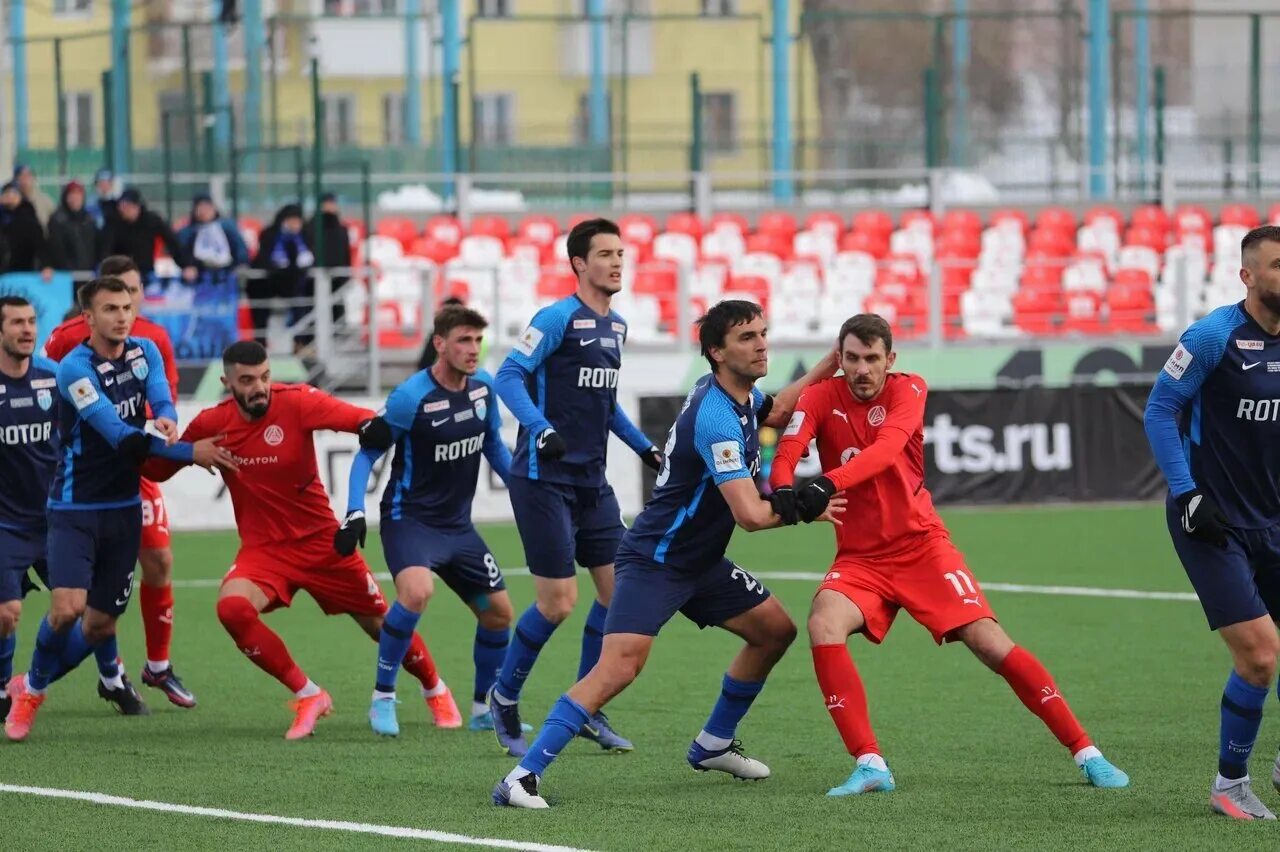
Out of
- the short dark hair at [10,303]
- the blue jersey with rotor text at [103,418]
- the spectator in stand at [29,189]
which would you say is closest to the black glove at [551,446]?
the blue jersey with rotor text at [103,418]

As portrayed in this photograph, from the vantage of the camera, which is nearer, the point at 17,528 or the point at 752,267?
the point at 17,528

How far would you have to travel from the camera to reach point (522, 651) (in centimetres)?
899

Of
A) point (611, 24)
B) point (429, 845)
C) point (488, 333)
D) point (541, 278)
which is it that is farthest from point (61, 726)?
point (611, 24)

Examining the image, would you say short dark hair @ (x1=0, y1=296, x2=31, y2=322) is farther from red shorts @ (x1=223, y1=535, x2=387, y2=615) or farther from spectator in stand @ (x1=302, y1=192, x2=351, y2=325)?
spectator in stand @ (x1=302, y1=192, x2=351, y2=325)

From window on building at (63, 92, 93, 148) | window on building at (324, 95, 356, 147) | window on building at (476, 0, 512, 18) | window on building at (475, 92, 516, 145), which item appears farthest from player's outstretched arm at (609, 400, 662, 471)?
window on building at (476, 0, 512, 18)

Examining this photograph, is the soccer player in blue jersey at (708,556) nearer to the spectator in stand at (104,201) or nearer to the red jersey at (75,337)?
the red jersey at (75,337)

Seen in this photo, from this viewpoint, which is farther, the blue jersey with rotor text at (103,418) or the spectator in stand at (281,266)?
the spectator in stand at (281,266)

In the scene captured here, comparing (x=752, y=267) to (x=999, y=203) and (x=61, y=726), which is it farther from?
(x=61, y=726)

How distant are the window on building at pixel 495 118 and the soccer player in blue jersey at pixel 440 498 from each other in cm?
1949

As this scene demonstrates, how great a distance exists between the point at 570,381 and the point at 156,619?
2.99 meters

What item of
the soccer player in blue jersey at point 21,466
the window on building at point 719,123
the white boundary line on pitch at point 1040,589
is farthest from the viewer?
the window on building at point 719,123

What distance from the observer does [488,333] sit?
67.5 ft

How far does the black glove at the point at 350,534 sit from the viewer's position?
30.3 ft

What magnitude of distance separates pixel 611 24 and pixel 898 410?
978 inches
